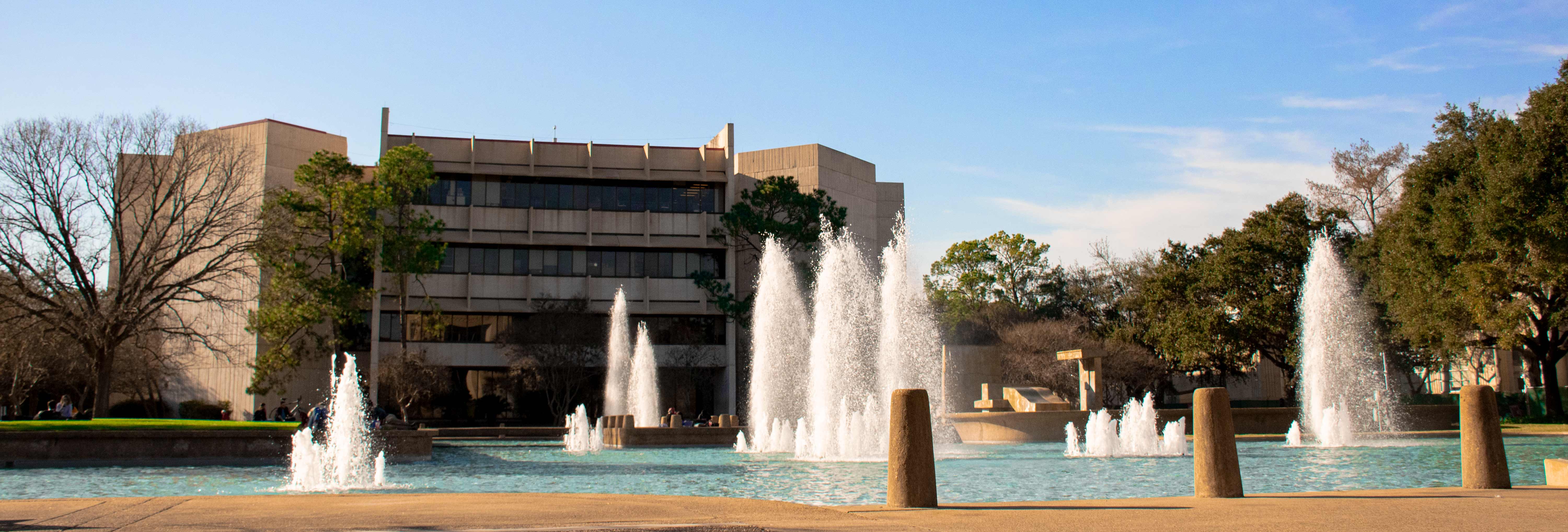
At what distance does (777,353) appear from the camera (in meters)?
36.1

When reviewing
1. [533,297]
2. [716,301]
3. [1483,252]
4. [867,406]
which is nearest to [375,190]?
[533,297]

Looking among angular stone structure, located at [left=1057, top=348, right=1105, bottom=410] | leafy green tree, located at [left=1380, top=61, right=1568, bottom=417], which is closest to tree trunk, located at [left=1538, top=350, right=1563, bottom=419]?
leafy green tree, located at [left=1380, top=61, right=1568, bottom=417]

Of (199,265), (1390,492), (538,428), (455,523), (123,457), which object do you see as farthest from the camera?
(199,265)

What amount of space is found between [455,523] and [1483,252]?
1369 inches

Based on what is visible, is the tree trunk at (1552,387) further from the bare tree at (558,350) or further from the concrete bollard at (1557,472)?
the bare tree at (558,350)

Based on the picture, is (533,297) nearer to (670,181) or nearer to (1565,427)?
(670,181)

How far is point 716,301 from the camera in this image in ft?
180

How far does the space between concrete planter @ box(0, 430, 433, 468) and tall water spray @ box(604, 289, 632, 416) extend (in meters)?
22.1

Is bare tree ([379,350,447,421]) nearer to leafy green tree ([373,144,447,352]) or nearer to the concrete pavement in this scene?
leafy green tree ([373,144,447,352])

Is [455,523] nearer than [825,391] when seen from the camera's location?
Yes

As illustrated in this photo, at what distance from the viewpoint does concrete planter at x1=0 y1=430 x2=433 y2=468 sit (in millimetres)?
20891

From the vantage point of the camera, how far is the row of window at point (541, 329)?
169 feet

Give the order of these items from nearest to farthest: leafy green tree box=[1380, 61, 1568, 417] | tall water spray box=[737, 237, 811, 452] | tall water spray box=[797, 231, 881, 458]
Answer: tall water spray box=[797, 231, 881, 458]
leafy green tree box=[1380, 61, 1568, 417]
tall water spray box=[737, 237, 811, 452]

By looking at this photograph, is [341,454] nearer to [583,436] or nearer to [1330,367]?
[583,436]
